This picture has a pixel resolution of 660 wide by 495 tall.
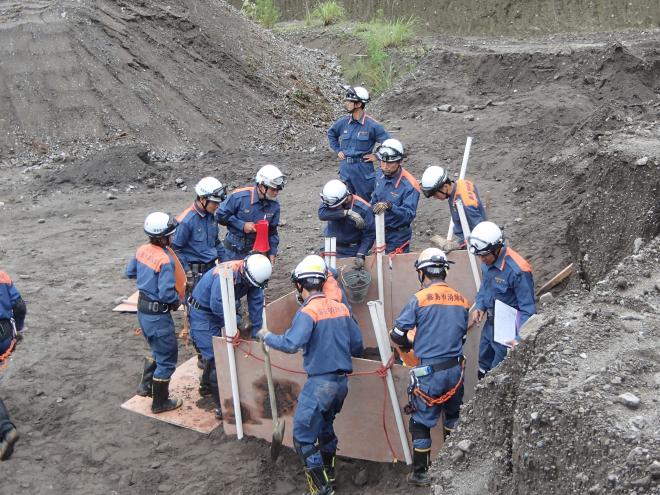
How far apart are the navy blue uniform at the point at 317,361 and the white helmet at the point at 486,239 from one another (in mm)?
1251

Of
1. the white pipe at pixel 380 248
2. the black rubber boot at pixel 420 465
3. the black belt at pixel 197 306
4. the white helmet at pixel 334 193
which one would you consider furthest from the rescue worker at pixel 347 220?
the black rubber boot at pixel 420 465

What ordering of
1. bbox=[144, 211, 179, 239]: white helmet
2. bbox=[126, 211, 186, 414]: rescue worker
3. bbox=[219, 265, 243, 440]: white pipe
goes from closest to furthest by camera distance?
bbox=[219, 265, 243, 440]: white pipe → bbox=[126, 211, 186, 414]: rescue worker → bbox=[144, 211, 179, 239]: white helmet

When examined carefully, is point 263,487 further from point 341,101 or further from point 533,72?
point 341,101

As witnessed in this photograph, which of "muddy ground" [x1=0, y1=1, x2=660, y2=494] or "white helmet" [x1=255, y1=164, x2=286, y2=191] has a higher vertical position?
"white helmet" [x1=255, y1=164, x2=286, y2=191]

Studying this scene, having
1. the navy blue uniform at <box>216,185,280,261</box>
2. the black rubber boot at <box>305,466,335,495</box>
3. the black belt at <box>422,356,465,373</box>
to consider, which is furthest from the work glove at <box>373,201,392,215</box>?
the black rubber boot at <box>305,466,335,495</box>

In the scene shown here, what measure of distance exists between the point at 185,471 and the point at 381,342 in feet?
7.03

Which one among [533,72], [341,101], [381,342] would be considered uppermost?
[381,342]

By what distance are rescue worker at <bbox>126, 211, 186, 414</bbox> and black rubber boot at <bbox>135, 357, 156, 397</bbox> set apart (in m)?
0.27

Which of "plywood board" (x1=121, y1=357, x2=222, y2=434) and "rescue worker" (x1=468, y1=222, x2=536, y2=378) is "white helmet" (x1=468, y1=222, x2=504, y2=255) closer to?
"rescue worker" (x1=468, y1=222, x2=536, y2=378)

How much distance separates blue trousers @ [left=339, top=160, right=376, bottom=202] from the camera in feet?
34.8

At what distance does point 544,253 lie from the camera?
A: 952cm

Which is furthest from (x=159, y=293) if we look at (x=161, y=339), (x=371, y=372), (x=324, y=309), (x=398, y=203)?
(x=398, y=203)

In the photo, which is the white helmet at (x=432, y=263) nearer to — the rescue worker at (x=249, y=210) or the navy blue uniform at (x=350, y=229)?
the navy blue uniform at (x=350, y=229)

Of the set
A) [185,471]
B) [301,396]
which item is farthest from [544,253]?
[185,471]
